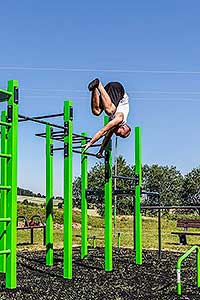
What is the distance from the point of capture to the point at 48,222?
28.9 feet

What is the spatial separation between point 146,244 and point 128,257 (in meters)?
4.15

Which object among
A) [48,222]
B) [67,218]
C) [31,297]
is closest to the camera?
[31,297]

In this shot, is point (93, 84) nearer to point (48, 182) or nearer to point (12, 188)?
point (12, 188)

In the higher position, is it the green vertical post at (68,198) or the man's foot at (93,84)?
the man's foot at (93,84)

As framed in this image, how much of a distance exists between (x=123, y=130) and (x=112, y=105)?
31cm

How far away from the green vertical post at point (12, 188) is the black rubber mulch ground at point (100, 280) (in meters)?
0.25

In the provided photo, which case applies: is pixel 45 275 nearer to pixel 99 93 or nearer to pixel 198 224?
pixel 99 93

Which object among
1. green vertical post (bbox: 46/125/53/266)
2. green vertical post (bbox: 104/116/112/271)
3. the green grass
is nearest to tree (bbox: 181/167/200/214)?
the green grass

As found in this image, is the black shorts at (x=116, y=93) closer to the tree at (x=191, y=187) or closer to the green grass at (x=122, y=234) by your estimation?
the green grass at (x=122, y=234)

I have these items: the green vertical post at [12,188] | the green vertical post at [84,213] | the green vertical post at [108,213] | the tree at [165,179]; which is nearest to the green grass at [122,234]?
the green vertical post at [84,213]

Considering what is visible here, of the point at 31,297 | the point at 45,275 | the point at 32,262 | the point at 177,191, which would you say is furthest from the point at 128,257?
the point at 177,191

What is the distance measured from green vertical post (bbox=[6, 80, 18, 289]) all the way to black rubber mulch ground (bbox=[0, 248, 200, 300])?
255 mm

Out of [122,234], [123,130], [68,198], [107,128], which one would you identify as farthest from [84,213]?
[122,234]

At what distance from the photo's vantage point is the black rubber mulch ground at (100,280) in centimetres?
637
